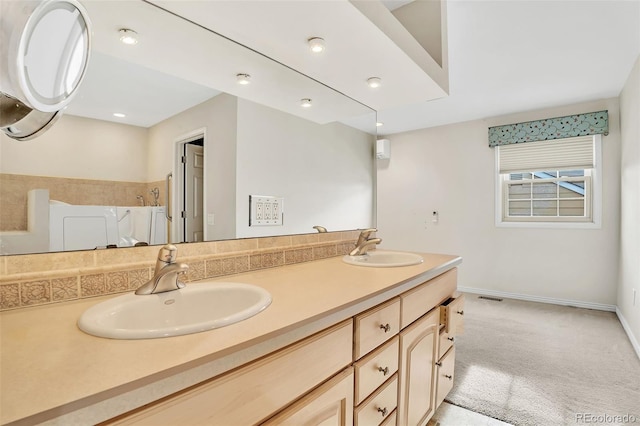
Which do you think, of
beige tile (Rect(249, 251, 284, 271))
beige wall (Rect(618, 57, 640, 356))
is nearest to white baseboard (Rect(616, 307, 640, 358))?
beige wall (Rect(618, 57, 640, 356))

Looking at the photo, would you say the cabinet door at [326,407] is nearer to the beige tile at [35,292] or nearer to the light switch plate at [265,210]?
the beige tile at [35,292]

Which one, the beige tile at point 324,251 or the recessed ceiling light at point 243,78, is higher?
the recessed ceiling light at point 243,78

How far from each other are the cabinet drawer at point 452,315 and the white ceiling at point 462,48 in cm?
127

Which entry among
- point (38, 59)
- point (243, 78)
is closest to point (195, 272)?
point (38, 59)

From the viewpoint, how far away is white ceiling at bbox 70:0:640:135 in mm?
1158

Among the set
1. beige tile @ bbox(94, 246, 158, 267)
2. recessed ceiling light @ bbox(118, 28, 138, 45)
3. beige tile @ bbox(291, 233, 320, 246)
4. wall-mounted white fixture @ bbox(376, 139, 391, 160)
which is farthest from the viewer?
wall-mounted white fixture @ bbox(376, 139, 391, 160)

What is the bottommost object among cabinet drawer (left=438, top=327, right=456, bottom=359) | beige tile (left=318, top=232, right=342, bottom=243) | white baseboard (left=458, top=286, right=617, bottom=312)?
white baseboard (left=458, top=286, right=617, bottom=312)

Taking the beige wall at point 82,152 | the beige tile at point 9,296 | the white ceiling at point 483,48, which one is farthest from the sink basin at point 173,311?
the white ceiling at point 483,48

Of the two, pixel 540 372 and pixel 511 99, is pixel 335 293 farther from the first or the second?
pixel 511 99

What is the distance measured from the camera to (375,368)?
105cm

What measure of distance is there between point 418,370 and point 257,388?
95 centimetres

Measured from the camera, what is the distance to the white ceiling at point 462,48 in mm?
1158

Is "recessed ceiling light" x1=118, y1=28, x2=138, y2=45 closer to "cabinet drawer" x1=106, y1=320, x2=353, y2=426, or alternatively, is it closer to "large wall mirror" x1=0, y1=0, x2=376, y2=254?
"large wall mirror" x1=0, y1=0, x2=376, y2=254

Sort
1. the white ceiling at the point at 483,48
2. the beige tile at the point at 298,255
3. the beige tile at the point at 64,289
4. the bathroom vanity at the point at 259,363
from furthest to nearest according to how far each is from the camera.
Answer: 1. the beige tile at the point at 298,255
2. the white ceiling at the point at 483,48
3. the beige tile at the point at 64,289
4. the bathroom vanity at the point at 259,363
